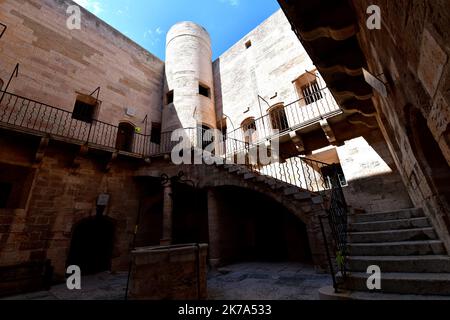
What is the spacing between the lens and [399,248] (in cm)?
342

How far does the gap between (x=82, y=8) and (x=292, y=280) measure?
16.2 metres

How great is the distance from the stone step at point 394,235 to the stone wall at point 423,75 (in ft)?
1.92

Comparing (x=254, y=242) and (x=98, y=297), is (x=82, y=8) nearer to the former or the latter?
(x=98, y=297)

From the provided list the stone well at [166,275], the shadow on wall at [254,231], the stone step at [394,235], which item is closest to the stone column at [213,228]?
the shadow on wall at [254,231]

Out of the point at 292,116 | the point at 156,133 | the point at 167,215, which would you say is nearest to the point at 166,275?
the point at 167,215

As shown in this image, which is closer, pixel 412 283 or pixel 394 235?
pixel 412 283

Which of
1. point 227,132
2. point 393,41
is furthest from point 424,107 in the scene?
point 227,132

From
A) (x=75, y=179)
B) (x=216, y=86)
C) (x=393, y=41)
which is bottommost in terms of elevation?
(x=393, y=41)

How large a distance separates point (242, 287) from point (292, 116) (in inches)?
298

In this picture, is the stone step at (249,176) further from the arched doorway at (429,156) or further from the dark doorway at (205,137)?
the dark doorway at (205,137)

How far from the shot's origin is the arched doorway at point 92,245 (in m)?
8.11

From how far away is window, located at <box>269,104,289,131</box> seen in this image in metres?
10.5

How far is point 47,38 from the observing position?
30.8 feet

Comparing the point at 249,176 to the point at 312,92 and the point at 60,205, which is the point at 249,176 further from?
the point at 60,205
